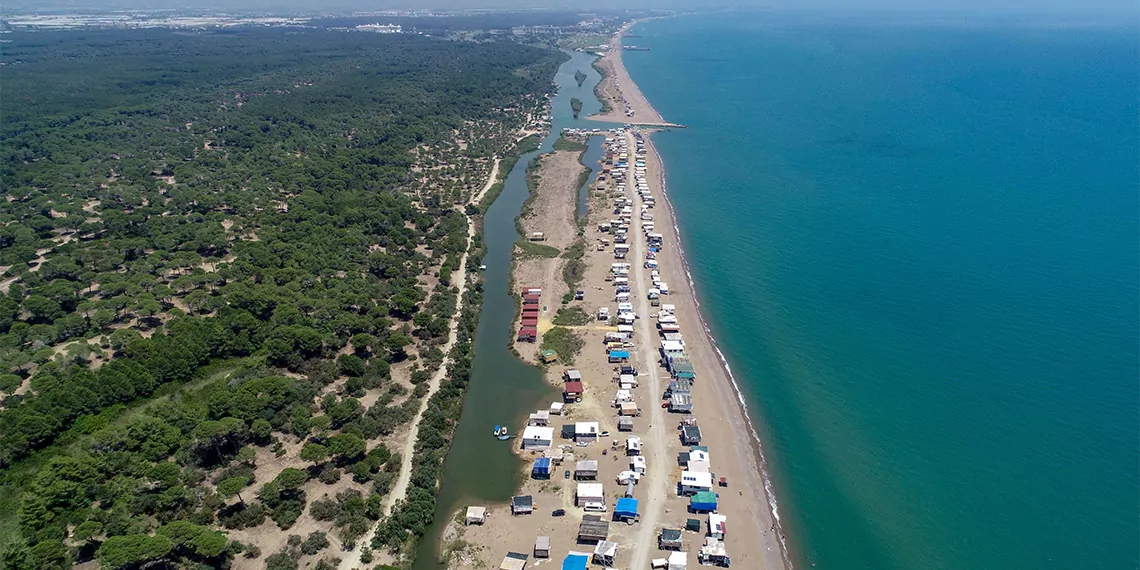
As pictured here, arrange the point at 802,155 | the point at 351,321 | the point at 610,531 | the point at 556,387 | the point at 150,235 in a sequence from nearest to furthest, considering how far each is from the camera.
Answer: the point at 610,531, the point at 556,387, the point at 351,321, the point at 150,235, the point at 802,155

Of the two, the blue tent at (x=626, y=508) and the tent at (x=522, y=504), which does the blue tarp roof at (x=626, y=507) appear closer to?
the blue tent at (x=626, y=508)

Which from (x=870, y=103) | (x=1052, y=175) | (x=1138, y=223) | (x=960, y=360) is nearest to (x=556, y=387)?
(x=960, y=360)

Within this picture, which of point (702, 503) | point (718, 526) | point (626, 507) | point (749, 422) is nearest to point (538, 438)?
point (626, 507)

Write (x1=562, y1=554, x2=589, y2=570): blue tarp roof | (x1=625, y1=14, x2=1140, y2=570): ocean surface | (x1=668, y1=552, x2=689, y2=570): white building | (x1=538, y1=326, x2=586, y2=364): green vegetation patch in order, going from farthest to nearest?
(x1=538, y1=326, x2=586, y2=364): green vegetation patch
(x1=625, y1=14, x2=1140, y2=570): ocean surface
(x1=562, y1=554, x2=589, y2=570): blue tarp roof
(x1=668, y1=552, x2=689, y2=570): white building

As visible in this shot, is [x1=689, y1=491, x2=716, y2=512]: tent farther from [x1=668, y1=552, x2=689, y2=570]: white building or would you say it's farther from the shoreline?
the shoreline

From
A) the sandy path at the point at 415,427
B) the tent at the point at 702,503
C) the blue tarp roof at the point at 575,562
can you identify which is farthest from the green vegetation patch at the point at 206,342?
the tent at the point at 702,503

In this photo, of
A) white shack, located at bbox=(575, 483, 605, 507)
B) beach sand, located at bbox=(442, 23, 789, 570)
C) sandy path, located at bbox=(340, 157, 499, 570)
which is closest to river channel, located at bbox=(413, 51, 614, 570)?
beach sand, located at bbox=(442, 23, 789, 570)

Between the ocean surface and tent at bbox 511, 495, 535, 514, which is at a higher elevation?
the ocean surface

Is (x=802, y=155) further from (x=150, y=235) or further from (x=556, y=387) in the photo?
(x=150, y=235)
